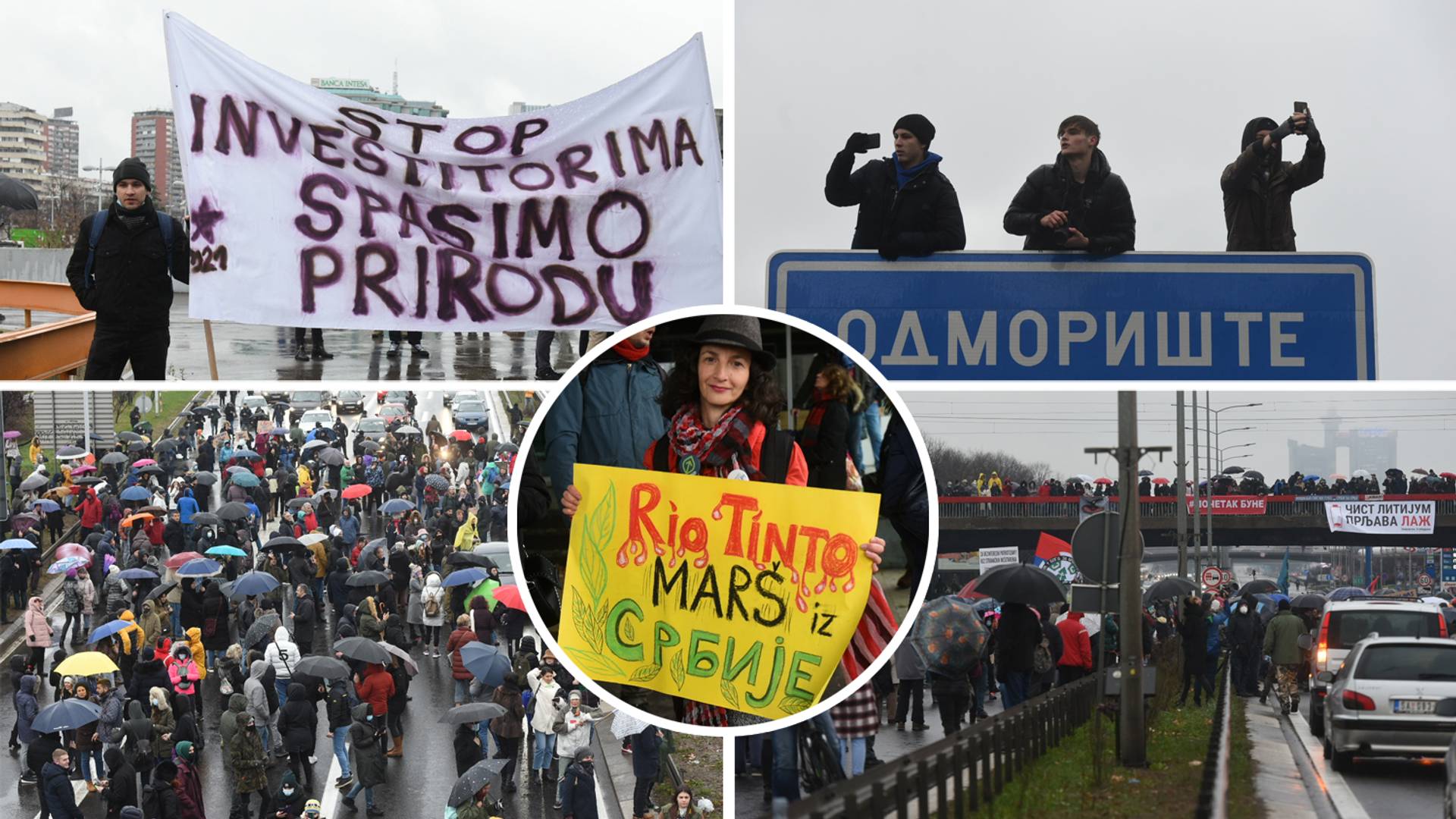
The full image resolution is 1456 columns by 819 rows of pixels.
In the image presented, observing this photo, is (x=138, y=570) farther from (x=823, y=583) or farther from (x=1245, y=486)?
(x=823, y=583)

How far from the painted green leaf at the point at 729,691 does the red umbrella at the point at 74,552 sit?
1722 cm

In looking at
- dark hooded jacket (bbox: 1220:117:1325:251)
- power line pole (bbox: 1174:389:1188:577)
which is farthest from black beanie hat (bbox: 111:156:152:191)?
power line pole (bbox: 1174:389:1188:577)

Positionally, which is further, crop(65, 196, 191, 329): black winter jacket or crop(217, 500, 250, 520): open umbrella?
crop(217, 500, 250, 520): open umbrella

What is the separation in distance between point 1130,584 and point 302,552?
535 inches

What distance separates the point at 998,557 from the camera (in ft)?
28.5

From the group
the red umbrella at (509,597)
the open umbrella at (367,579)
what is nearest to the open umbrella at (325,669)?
the red umbrella at (509,597)

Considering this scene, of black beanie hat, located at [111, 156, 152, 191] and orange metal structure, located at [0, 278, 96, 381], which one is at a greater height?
black beanie hat, located at [111, 156, 152, 191]

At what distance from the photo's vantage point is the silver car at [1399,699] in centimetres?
877

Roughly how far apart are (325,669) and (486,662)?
146cm

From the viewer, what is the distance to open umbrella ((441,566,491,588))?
692 inches

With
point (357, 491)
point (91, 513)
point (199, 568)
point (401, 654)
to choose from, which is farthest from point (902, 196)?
point (91, 513)

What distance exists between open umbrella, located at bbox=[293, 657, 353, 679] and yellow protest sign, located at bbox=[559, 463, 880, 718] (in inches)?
446

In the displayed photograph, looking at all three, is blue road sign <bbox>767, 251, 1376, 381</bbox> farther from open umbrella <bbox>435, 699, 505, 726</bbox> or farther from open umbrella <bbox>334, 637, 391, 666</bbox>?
open umbrella <bbox>334, 637, 391, 666</bbox>

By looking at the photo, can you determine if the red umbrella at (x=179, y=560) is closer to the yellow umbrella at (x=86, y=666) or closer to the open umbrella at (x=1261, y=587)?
the yellow umbrella at (x=86, y=666)
